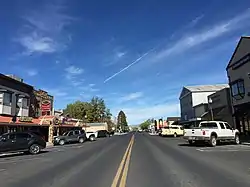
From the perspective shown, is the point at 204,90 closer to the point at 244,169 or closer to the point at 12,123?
the point at 12,123

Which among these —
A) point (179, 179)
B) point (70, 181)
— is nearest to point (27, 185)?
point (70, 181)

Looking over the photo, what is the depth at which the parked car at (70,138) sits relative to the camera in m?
40.2

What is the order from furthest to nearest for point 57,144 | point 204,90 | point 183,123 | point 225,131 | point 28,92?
point 183,123 < point 204,90 < point 28,92 < point 57,144 < point 225,131

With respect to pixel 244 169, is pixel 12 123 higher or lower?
higher

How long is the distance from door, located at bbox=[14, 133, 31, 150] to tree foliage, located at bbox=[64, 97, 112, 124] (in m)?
76.4

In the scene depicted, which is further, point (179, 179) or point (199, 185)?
point (179, 179)

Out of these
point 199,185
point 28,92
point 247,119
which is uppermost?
point 28,92

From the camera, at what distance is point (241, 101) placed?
3675 cm

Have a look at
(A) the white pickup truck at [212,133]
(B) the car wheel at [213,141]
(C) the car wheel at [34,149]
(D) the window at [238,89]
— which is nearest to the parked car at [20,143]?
(C) the car wheel at [34,149]

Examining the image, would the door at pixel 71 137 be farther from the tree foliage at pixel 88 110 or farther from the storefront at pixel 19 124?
the tree foliage at pixel 88 110

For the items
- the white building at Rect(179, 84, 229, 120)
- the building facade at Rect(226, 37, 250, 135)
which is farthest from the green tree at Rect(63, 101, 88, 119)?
the building facade at Rect(226, 37, 250, 135)

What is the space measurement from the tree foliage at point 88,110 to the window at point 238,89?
6737 centimetres

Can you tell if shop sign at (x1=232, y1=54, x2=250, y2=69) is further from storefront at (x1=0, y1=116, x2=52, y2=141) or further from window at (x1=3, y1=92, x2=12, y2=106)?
window at (x1=3, y1=92, x2=12, y2=106)

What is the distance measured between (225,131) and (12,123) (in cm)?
2211
